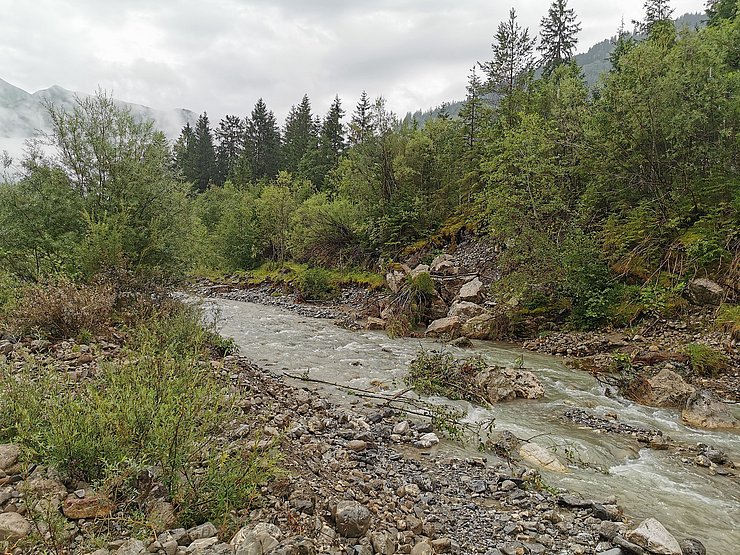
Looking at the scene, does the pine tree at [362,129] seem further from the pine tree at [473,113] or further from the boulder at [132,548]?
the boulder at [132,548]

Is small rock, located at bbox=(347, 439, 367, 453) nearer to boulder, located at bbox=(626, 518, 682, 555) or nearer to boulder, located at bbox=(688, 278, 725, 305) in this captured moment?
boulder, located at bbox=(626, 518, 682, 555)

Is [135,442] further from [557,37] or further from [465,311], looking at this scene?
[557,37]

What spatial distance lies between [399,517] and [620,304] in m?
12.1

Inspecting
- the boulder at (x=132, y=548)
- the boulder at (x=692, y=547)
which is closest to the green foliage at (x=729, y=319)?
the boulder at (x=692, y=547)

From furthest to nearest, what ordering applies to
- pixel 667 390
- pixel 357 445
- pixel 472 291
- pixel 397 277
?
pixel 397 277, pixel 472 291, pixel 667 390, pixel 357 445

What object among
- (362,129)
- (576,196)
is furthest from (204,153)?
(576,196)

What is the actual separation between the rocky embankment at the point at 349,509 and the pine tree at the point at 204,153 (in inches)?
2721

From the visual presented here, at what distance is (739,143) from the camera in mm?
12844

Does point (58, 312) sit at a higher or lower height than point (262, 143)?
lower

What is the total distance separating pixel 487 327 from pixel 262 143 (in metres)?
59.5

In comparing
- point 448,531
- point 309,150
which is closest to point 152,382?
point 448,531

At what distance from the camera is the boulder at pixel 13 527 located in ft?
10.3

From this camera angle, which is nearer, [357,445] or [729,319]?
[357,445]

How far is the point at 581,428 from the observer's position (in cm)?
811
